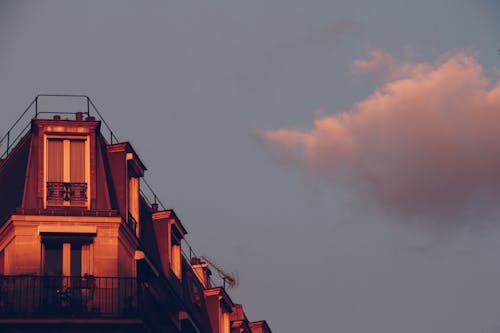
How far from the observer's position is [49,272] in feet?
207

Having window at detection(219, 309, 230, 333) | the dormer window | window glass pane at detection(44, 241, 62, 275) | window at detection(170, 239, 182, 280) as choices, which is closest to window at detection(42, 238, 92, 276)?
window glass pane at detection(44, 241, 62, 275)

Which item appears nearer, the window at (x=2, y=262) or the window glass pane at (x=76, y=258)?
the window at (x=2, y=262)

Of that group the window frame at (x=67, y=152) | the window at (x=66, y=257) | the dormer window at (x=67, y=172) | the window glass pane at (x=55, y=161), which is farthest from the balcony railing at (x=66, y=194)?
the window at (x=66, y=257)

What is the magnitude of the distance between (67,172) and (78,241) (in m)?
2.79

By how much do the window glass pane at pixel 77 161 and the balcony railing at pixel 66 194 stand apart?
1.18 ft

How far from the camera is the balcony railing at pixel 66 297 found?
62.1 metres

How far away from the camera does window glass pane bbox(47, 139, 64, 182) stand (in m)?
65.1

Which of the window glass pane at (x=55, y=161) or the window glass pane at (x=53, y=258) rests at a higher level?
the window glass pane at (x=55, y=161)

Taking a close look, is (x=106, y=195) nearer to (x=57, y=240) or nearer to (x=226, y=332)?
(x=57, y=240)

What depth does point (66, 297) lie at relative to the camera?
6256 centimetres

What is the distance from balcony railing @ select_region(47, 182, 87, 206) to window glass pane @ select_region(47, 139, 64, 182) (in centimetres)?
34

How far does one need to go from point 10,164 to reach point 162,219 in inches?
262

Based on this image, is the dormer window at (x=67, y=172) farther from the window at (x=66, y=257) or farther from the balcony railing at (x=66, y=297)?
the balcony railing at (x=66, y=297)

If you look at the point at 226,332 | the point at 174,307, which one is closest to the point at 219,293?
the point at 226,332
